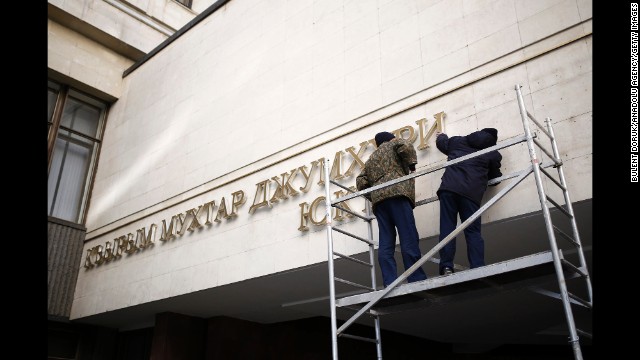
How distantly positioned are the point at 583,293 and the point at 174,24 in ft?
46.6

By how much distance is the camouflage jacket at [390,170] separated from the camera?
242 inches

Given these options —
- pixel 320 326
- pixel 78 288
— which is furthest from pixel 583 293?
pixel 78 288

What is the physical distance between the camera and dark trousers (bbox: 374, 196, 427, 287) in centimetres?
581

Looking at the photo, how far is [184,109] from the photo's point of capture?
12352 mm

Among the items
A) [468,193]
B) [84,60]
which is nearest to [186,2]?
[84,60]

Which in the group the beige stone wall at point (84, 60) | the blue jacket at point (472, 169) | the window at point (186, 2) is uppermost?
the window at point (186, 2)

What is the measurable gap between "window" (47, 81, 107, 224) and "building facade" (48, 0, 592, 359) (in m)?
0.05

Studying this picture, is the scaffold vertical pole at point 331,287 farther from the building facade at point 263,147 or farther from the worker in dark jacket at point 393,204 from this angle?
the building facade at point 263,147

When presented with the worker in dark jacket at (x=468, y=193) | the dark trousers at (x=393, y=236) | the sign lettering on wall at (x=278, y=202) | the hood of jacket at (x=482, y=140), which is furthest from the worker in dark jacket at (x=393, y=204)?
the sign lettering on wall at (x=278, y=202)

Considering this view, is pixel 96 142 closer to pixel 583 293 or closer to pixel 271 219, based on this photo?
pixel 271 219

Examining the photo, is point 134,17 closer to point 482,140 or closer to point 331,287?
point 331,287

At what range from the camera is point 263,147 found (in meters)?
9.99

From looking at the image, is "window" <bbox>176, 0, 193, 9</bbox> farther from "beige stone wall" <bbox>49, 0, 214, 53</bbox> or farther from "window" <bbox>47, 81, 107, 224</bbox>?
"window" <bbox>47, 81, 107, 224</bbox>

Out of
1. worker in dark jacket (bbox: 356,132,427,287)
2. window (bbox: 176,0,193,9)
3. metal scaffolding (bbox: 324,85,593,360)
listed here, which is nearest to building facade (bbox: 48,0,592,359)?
metal scaffolding (bbox: 324,85,593,360)
